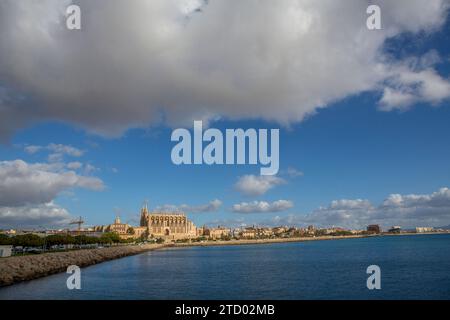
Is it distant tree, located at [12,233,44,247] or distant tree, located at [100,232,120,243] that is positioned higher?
distant tree, located at [12,233,44,247]

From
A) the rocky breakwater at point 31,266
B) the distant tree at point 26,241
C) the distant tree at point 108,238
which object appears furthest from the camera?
the distant tree at point 108,238

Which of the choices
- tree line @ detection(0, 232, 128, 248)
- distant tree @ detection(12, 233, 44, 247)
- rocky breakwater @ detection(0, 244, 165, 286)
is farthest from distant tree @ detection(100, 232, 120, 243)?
rocky breakwater @ detection(0, 244, 165, 286)

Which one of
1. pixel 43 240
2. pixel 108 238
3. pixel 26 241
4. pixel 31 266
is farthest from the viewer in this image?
pixel 108 238

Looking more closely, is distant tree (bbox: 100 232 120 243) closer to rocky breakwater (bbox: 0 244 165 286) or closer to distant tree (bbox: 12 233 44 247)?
distant tree (bbox: 12 233 44 247)

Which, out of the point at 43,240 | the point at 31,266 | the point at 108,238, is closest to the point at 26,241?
the point at 43,240

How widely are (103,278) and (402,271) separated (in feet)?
133

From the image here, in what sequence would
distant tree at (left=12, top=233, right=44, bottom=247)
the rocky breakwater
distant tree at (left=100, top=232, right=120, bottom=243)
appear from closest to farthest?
1. the rocky breakwater
2. distant tree at (left=12, top=233, right=44, bottom=247)
3. distant tree at (left=100, top=232, right=120, bottom=243)

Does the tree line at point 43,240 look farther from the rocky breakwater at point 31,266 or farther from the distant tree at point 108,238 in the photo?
the rocky breakwater at point 31,266

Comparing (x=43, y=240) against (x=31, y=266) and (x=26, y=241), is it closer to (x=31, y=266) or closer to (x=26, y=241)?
(x=26, y=241)

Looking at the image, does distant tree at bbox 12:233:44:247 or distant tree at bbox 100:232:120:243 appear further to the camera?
distant tree at bbox 100:232:120:243

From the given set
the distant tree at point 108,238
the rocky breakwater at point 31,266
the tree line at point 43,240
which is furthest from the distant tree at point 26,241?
the distant tree at point 108,238

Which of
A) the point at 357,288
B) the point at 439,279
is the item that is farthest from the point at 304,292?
the point at 439,279

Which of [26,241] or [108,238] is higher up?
[26,241]
